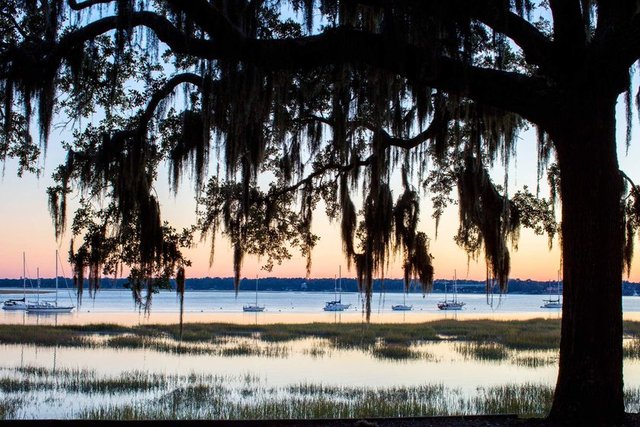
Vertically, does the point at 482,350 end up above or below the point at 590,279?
below

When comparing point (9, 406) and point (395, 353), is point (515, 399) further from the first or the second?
point (395, 353)

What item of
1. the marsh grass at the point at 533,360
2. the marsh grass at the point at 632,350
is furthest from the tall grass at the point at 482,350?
the marsh grass at the point at 632,350

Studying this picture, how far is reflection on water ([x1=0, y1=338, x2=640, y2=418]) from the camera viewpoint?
13250 mm

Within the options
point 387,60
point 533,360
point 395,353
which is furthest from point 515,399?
point 395,353

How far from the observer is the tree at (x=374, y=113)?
6844 millimetres

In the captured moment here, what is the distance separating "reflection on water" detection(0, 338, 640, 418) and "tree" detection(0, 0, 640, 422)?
289 cm

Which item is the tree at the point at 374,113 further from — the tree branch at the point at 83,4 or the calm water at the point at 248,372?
the calm water at the point at 248,372

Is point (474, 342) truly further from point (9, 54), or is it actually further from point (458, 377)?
point (9, 54)

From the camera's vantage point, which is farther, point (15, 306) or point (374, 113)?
point (15, 306)

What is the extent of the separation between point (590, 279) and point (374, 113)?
3.15 metres

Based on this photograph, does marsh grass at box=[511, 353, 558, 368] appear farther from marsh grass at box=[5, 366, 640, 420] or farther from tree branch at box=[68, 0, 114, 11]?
tree branch at box=[68, 0, 114, 11]

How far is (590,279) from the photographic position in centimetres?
673

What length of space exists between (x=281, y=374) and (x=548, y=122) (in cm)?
1352

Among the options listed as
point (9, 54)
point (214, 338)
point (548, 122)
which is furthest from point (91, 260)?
point (214, 338)
